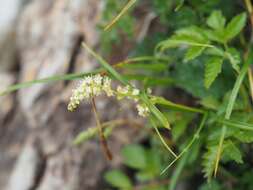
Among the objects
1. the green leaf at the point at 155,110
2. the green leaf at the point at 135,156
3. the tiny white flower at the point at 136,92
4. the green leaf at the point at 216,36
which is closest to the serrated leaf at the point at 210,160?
the green leaf at the point at 155,110

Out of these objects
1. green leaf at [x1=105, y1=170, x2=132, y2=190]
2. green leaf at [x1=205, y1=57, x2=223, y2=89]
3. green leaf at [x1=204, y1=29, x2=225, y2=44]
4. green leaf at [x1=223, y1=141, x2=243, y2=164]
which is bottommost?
green leaf at [x1=223, y1=141, x2=243, y2=164]

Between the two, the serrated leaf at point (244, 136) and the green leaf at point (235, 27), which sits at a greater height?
the green leaf at point (235, 27)

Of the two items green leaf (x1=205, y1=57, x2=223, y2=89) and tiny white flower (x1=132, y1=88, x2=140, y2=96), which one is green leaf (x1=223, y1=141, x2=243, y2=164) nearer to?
green leaf (x1=205, y1=57, x2=223, y2=89)

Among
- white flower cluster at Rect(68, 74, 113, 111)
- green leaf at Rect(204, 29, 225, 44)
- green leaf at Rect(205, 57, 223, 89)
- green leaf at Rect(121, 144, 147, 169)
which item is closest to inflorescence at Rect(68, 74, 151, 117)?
white flower cluster at Rect(68, 74, 113, 111)

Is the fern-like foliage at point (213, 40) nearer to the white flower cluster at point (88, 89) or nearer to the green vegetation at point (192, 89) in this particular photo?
the green vegetation at point (192, 89)

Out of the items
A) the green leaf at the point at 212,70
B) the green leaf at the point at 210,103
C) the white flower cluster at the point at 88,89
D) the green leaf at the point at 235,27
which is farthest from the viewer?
the green leaf at the point at 210,103

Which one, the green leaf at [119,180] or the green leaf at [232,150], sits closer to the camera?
the green leaf at [232,150]

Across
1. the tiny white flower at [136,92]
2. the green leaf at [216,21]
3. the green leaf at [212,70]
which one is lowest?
the green leaf at [212,70]
